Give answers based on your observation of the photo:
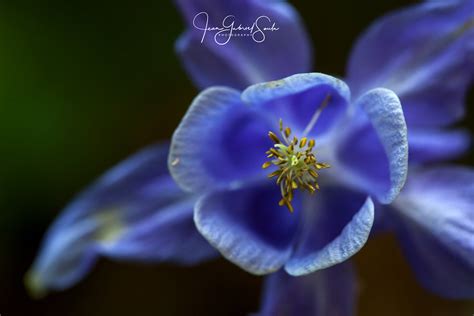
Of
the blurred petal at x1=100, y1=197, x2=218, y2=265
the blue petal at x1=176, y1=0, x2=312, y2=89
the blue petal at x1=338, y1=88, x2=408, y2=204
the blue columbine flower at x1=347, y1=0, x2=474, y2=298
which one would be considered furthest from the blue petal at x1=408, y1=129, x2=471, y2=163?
the blurred petal at x1=100, y1=197, x2=218, y2=265

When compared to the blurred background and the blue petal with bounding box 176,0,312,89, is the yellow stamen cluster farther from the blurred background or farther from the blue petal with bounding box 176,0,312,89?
the blurred background

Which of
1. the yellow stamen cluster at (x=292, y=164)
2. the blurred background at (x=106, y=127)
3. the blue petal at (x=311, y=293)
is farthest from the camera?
the blurred background at (x=106, y=127)

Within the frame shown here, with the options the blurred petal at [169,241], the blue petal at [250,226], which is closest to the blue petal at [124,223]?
the blurred petal at [169,241]

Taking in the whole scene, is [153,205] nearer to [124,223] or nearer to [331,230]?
[124,223]

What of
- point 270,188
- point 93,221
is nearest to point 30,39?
point 93,221

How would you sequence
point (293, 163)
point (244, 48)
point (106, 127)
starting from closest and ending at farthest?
point (293, 163), point (244, 48), point (106, 127)

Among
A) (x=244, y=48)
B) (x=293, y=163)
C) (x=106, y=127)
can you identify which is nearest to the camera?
(x=293, y=163)

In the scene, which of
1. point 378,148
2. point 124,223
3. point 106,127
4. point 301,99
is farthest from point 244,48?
point 106,127

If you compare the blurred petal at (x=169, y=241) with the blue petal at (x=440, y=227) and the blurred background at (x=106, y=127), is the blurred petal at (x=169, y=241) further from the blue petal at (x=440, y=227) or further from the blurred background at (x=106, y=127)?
the blurred background at (x=106, y=127)

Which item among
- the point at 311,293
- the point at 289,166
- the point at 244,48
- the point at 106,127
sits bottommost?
the point at 311,293
